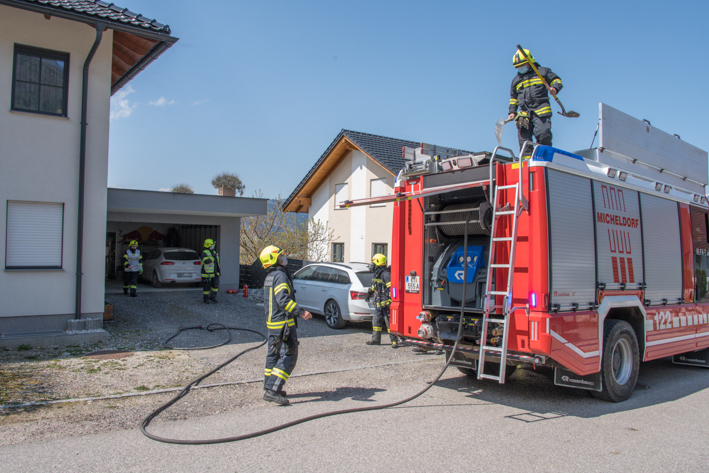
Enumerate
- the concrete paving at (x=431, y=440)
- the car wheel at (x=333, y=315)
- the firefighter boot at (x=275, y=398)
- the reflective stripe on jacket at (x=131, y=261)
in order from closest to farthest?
the concrete paving at (x=431, y=440) < the firefighter boot at (x=275, y=398) < the car wheel at (x=333, y=315) < the reflective stripe on jacket at (x=131, y=261)

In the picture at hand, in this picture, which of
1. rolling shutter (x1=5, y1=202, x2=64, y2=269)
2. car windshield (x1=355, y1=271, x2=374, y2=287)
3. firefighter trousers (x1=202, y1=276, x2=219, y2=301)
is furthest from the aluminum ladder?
firefighter trousers (x1=202, y1=276, x2=219, y2=301)

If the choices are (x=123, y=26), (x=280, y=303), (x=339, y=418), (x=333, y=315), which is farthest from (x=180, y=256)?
(x=339, y=418)

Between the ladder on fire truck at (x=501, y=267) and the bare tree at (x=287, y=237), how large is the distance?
16530 millimetres

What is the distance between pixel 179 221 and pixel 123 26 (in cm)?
777

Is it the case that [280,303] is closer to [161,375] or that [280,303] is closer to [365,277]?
[161,375]

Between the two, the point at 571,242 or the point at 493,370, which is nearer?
the point at 571,242

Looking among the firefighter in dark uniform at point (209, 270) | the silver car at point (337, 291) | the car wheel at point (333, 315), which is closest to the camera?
the silver car at point (337, 291)

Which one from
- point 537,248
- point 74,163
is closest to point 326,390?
point 537,248

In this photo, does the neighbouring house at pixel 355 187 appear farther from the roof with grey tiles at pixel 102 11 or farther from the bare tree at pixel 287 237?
the roof with grey tiles at pixel 102 11

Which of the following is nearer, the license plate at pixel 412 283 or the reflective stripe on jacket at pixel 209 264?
the license plate at pixel 412 283

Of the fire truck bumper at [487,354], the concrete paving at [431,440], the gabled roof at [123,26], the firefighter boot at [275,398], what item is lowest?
the concrete paving at [431,440]

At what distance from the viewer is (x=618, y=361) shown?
260 inches

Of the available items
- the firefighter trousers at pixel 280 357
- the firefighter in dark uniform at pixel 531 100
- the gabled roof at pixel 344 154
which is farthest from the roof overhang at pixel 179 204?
the firefighter trousers at pixel 280 357

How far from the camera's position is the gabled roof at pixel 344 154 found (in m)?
20.1
